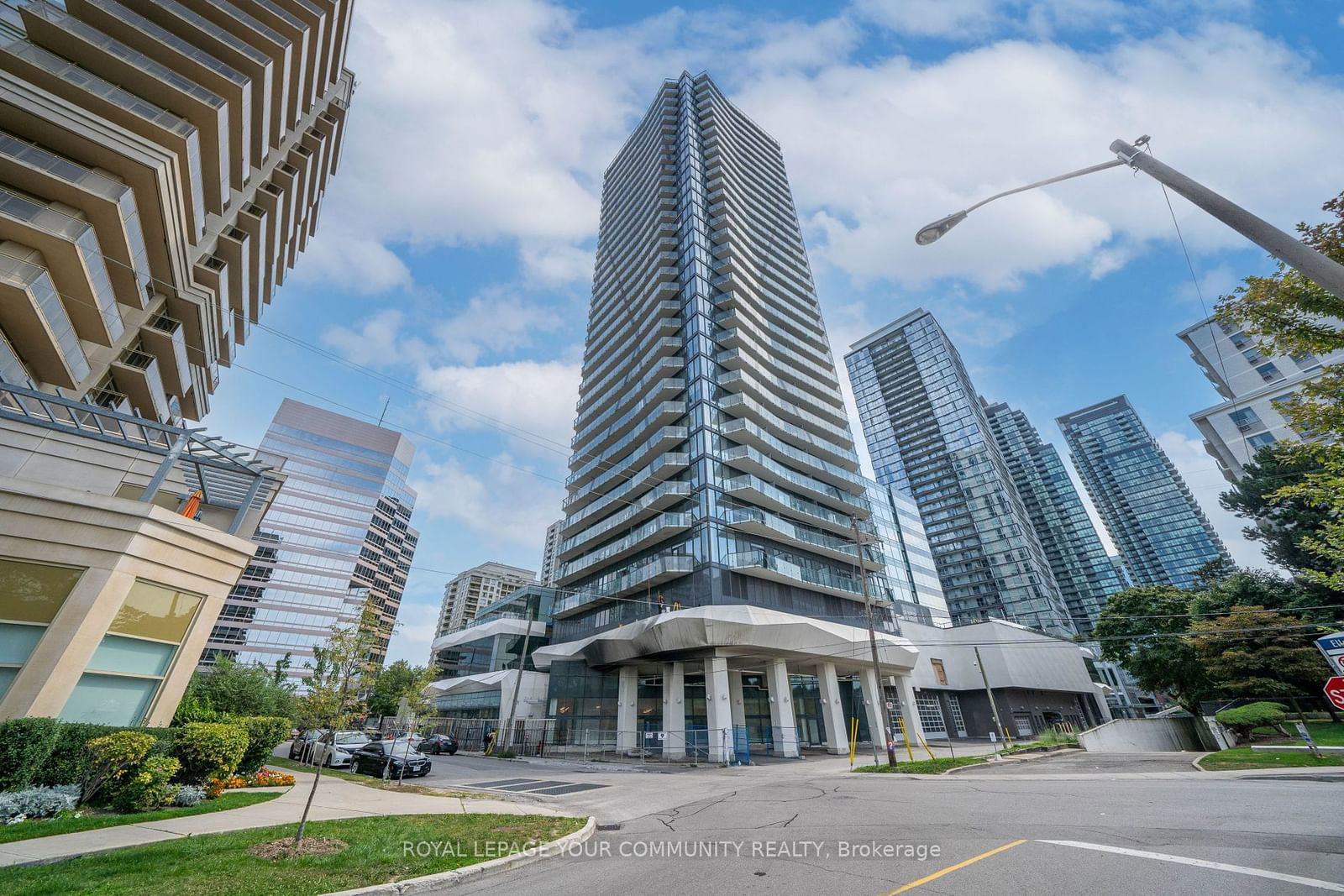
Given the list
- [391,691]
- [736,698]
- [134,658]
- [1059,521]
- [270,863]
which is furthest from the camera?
[1059,521]

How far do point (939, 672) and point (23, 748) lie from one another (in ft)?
187

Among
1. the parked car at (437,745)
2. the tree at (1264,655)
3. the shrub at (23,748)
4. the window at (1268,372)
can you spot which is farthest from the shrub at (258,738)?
the window at (1268,372)

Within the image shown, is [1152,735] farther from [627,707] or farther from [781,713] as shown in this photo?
[627,707]

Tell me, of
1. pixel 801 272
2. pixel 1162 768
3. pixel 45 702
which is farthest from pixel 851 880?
pixel 801 272

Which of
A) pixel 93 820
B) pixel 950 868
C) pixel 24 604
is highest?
pixel 24 604

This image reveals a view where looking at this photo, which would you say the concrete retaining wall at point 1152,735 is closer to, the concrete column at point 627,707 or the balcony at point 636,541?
the concrete column at point 627,707

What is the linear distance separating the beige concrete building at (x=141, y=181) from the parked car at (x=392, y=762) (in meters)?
16.6

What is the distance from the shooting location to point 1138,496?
451 ft

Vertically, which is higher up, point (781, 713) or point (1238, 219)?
point (1238, 219)

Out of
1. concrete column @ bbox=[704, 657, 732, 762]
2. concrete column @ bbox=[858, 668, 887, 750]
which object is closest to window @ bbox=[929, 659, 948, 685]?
concrete column @ bbox=[858, 668, 887, 750]

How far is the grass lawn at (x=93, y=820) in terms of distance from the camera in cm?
736

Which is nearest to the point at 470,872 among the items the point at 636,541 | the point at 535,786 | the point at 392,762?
the point at 535,786

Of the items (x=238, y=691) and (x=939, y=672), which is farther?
(x=939, y=672)

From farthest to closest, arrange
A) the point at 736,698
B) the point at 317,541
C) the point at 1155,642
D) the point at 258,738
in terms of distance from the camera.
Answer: the point at 317,541
the point at 1155,642
the point at 736,698
the point at 258,738
